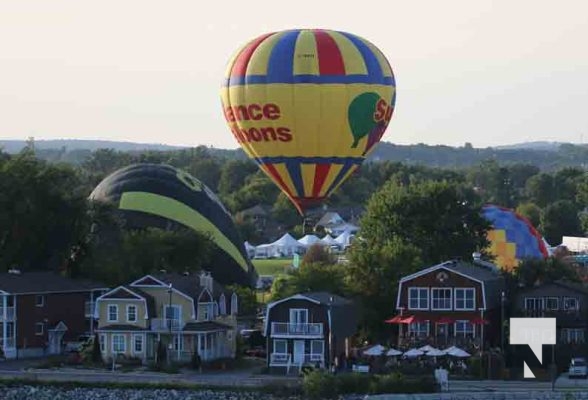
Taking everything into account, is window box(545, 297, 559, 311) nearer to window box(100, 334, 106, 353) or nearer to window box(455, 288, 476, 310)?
window box(455, 288, 476, 310)

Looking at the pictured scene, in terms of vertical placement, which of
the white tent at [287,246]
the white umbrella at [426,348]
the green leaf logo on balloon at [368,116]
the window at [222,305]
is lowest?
the white umbrella at [426,348]

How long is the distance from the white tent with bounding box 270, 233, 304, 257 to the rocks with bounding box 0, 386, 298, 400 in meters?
78.5

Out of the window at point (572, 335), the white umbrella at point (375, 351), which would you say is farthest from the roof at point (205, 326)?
the window at point (572, 335)

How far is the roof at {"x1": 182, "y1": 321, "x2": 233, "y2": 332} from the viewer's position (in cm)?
6294

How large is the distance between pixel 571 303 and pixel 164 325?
1486cm

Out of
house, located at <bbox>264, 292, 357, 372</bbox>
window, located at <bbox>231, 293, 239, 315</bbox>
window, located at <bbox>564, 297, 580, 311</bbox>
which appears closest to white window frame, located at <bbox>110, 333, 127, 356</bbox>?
house, located at <bbox>264, 292, 357, 372</bbox>

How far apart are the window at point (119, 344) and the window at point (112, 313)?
833mm

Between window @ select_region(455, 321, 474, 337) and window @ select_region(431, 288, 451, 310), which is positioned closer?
window @ select_region(455, 321, 474, 337)

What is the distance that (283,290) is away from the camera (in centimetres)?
6975

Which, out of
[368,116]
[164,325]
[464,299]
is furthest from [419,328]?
[368,116]

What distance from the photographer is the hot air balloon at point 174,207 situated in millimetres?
79062

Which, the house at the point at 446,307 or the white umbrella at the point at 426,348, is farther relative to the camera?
the house at the point at 446,307

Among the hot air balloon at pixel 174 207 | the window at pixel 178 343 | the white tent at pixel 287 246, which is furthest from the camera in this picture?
the white tent at pixel 287 246

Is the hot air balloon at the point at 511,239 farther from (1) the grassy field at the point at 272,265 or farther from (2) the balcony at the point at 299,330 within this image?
(2) the balcony at the point at 299,330
